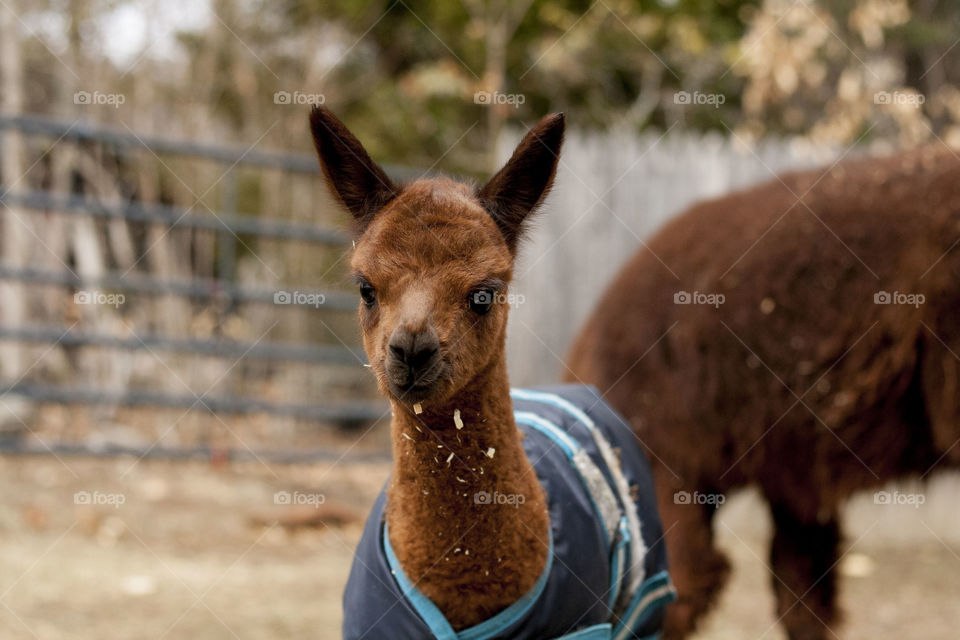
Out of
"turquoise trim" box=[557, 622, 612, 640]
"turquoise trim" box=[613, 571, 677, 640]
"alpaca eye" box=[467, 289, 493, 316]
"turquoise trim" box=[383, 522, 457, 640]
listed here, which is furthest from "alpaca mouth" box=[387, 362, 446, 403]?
"turquoise trim" box=[613, 571, 677, 640]

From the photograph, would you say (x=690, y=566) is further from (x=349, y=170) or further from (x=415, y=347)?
(x=349, y=170)

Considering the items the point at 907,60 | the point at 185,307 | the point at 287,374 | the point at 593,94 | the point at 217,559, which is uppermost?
the point at 907,60

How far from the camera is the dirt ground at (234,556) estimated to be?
4.45m

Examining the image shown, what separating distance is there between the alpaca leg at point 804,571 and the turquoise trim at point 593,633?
2002 millimetres

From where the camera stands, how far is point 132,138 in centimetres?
636

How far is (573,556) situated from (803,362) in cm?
189

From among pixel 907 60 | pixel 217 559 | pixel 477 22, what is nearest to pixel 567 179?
pixel 477 22

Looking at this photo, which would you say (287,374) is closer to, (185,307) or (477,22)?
(185,307)

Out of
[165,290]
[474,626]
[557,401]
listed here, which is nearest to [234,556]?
[165,290]

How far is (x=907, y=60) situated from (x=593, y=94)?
20.7ft

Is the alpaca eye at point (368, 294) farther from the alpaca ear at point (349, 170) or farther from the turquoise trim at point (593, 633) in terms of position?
the turquoise trim at point (593, 633)

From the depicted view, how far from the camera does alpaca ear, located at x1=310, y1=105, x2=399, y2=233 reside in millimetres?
2471

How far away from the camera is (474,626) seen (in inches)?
90.4

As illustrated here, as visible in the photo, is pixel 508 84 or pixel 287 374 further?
pixel 508 84
